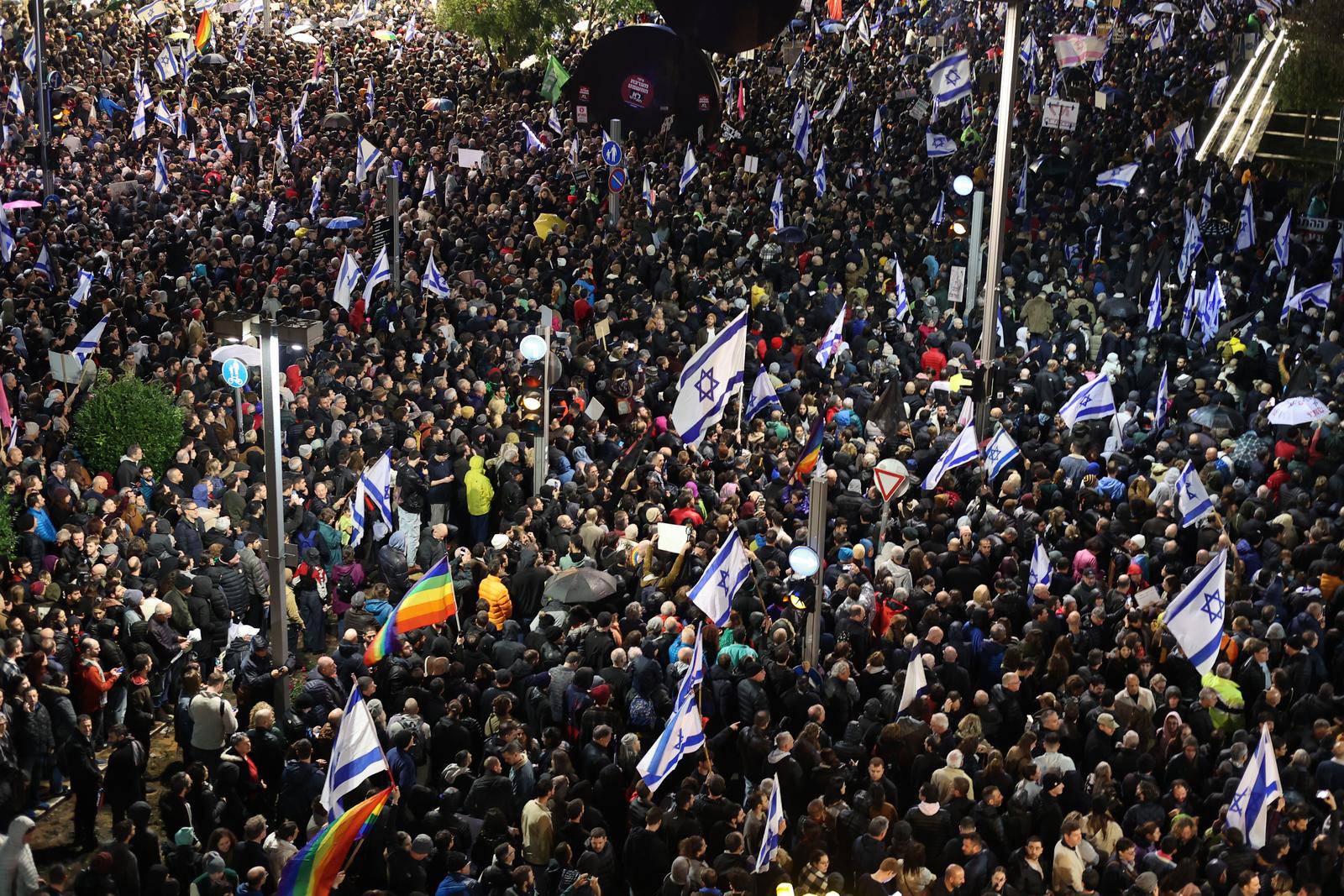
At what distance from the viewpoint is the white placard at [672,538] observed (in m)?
16.6

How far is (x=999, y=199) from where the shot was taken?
1944 centimetres

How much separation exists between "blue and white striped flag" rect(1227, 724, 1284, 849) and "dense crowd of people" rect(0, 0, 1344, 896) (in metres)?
0.12

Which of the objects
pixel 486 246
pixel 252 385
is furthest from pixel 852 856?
pixel 486 246

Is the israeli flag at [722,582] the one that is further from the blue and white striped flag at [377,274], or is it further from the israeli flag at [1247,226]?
the israeli flag at [1247,226]

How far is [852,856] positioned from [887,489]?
201 inches

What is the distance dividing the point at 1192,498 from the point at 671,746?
24.3ft

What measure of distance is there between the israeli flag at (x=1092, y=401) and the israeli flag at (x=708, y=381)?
579cm

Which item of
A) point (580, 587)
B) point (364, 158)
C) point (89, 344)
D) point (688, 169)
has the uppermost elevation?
point (89, 344)

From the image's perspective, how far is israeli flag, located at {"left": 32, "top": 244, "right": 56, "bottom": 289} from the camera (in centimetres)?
2436

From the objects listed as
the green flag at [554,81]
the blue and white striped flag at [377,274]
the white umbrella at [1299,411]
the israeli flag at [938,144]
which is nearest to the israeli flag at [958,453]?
the white umbrella at [1299,411]

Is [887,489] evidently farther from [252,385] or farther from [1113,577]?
[252,385]

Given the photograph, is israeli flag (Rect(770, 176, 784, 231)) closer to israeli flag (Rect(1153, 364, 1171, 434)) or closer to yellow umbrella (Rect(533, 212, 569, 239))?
yellow umbrella (Rect(533, 212, 569, 239))

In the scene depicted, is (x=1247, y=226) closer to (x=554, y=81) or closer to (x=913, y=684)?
(x=913, y=684)

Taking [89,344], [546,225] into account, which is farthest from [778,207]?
[89,344]
